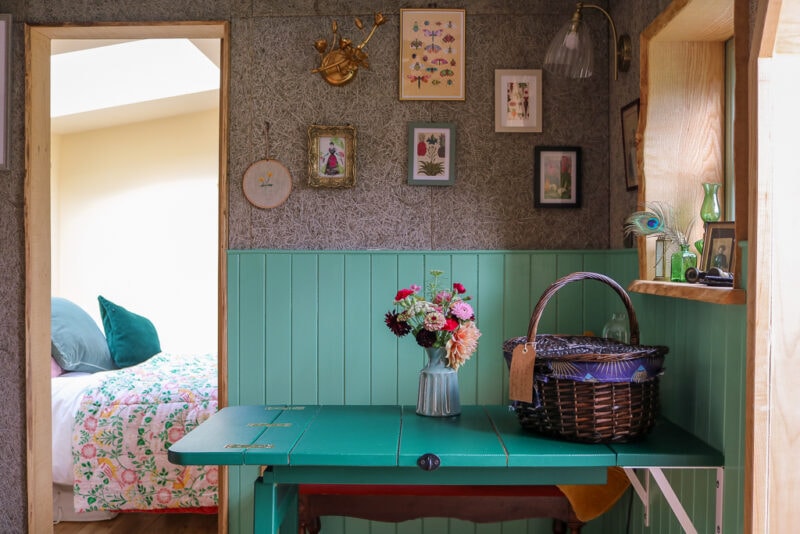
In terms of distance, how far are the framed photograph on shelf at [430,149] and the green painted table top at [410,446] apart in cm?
103

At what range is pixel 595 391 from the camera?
1.82 meters

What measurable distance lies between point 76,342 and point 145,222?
1.76 metres

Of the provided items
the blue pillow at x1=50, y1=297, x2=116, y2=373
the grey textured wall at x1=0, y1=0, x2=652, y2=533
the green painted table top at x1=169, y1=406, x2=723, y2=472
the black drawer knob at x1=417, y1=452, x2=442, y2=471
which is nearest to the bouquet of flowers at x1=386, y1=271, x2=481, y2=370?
the green painted table top at x1=169, y1=406, x2=723, y2=472

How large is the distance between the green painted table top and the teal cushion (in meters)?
2.28

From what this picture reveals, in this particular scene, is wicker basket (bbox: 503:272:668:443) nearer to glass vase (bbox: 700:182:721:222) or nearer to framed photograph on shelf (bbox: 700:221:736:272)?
framed photograph on shelf (bbox: 700:221:736:272)

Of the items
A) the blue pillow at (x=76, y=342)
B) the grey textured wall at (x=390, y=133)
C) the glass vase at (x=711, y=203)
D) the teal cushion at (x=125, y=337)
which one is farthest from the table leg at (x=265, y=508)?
the teal cushion at (x=125, y=337)

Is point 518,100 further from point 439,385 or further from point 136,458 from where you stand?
point 136,458

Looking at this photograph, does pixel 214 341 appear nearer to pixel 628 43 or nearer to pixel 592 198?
pixel 592 198

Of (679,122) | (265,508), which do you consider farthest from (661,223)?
(265,508)

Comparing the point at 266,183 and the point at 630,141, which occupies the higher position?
the point at 630,141

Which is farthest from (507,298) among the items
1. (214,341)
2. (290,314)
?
(214,341)

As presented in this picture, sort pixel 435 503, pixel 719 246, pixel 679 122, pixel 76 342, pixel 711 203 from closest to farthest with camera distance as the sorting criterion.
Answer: pixel 719 246 → pixel 711 203 → pixel 679 122 → pixel 435 503 → pixel 76 342

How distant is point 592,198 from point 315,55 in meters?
1.21

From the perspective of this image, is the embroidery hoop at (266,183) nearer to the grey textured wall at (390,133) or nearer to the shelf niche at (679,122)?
the grey textured wall at (390,133)
